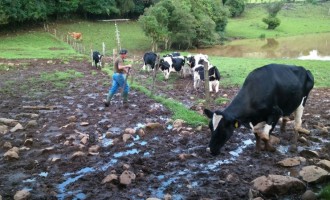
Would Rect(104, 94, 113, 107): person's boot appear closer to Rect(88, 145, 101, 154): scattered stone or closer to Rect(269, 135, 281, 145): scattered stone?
Rect(88, 145, 101, 154): scattered stone

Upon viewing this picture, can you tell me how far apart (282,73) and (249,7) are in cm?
7234

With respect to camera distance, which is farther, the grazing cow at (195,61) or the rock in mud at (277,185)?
the grazing cow at (195,61)

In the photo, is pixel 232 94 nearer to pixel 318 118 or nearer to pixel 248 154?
pixel 318 118

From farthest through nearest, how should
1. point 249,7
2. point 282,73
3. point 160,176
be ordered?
point 249,7 → point 282,73 → point 160,176

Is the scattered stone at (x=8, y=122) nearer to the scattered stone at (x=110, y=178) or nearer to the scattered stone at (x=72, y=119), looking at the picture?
the scattered stone at (x=72, y=119)

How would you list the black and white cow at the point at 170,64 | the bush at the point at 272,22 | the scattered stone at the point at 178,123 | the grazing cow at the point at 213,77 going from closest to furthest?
the scattered stone at the point at 178,123 → the grazing cow at the point at 213,77 → the black and white cow at the point at 170,64 → the bush at the point at 272,22

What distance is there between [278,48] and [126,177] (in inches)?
1611

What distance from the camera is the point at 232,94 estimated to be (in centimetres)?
1565

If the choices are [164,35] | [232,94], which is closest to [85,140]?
[232,94]

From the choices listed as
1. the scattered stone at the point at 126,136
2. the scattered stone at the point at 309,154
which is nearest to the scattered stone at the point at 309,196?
the scattered stone at the point at 309,154

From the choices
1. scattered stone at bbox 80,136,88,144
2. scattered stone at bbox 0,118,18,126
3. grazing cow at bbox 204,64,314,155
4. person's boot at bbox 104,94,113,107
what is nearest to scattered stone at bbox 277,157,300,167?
grazing cow at bbox 204,64,314,155

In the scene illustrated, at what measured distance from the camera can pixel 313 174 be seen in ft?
23.2

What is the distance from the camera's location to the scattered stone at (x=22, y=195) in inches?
254

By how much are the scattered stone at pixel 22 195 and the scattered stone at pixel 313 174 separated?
521cm
